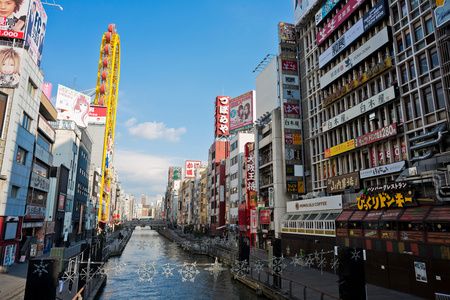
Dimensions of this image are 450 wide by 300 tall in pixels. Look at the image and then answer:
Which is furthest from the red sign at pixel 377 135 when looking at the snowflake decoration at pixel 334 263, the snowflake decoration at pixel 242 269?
the snowflake decoration at pixel 242 269

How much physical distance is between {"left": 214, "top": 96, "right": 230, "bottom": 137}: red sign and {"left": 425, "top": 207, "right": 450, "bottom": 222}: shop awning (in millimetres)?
74577

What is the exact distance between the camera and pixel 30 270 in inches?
589

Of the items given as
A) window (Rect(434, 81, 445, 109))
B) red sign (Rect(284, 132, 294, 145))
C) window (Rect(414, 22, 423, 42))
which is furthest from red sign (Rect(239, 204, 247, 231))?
window (Rect(414, 22, 423, 42))

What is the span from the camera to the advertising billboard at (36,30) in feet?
131

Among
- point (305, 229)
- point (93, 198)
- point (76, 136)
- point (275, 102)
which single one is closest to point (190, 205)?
point (93, 198)

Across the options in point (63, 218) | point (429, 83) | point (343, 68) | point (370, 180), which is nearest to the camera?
point (429, 83)

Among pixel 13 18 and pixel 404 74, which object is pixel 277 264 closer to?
pixel 404 74

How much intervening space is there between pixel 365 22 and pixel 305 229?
25.0 m

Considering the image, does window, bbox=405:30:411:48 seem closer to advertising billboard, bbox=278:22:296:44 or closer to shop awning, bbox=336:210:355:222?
shop awning, bbox=336:210:355:222

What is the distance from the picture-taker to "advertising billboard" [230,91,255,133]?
73.3m

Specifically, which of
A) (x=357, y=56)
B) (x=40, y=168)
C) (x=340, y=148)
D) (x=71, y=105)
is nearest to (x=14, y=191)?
(x=40, y=168)

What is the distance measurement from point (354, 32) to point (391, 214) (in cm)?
2194

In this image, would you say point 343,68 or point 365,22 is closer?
point 365,22

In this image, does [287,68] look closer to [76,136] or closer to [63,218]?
[76,136]
